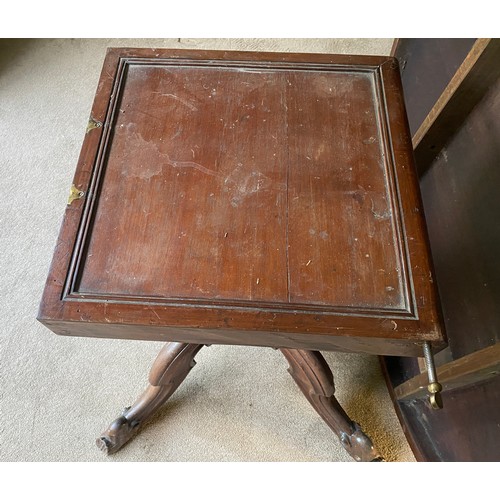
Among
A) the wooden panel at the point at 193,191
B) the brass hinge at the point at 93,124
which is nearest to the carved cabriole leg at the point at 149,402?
the wooden panel at the point at 193,191

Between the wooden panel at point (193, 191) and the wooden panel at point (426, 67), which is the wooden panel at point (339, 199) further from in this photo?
the wooden panel at point (426, 67)

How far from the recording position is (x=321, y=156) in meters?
0.68

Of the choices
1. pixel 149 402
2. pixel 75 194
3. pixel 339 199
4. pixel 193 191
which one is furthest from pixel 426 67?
pixel 149 402

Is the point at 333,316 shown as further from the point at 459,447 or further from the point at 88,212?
the point at 459,447

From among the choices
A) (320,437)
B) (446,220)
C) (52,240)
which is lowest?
(52,240)

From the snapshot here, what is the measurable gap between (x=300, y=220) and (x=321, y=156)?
0.42ft

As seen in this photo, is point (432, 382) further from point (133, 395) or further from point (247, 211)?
point (133, 395)

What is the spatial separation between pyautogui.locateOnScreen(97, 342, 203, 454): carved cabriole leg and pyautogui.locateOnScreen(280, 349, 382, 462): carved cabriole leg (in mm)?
215

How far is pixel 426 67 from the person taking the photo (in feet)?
3.66

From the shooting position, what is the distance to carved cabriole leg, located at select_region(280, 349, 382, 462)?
2.72 ft

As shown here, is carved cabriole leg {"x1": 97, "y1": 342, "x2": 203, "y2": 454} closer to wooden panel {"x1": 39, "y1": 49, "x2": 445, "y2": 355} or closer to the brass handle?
wooden panel {"x1": 39, "y1": 49, "x2": 445, "y2": 355}

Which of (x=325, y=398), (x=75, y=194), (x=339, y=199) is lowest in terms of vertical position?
(x=325, y=398)

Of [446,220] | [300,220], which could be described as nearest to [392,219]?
[300,220]

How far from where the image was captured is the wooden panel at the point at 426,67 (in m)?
1.00
